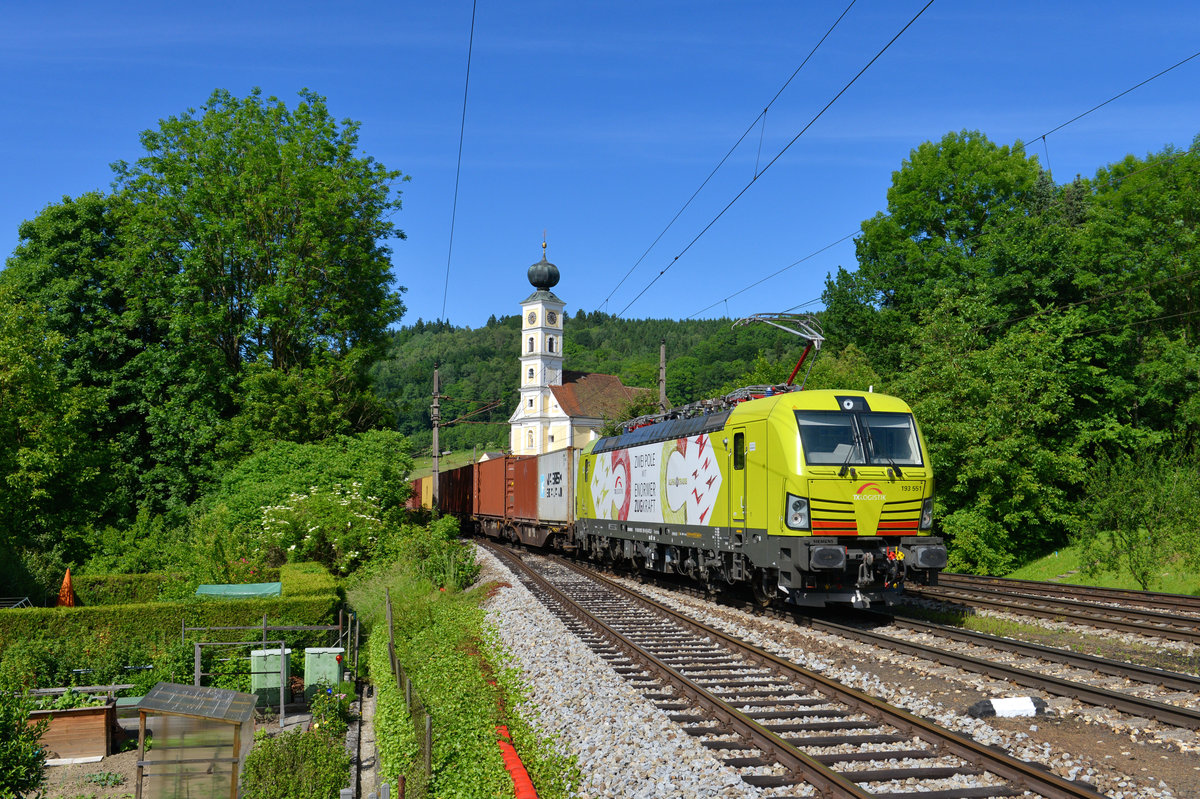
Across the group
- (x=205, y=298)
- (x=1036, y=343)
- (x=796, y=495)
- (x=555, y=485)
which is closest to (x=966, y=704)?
(x=796, y=495)

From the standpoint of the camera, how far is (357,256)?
3094cm

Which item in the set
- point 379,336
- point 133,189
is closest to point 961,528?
point 379,336

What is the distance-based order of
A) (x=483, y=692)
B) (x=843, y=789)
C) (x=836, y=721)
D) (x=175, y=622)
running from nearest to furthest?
(x=843, y=789), (x=836, y=721), (x=483, y=692), (x=175, y=622)

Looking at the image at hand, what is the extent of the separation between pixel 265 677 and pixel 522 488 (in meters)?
17.9

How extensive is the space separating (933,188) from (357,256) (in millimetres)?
25035

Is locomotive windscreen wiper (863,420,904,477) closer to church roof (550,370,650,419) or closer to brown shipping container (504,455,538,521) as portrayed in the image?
brown shipping container (504,455,538,521)

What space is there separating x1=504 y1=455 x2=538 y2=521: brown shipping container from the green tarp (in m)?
13.6

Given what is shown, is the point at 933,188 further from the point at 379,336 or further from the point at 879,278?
the point at 379,336

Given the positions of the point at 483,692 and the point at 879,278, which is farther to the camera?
the point at 879,278

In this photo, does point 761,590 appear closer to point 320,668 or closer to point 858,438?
point 858,438

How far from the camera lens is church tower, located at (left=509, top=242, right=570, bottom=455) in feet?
290

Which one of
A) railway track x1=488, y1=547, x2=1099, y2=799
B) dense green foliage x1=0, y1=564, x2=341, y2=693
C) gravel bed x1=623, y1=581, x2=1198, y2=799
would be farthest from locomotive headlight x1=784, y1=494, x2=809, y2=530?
dense green foliage x1=0, y1=564, x2=341, y2=693

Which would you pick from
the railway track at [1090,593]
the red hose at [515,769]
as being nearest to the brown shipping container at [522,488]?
the railway track at [1090,593]

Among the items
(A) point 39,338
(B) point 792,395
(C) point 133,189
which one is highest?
(C) point 133,189
